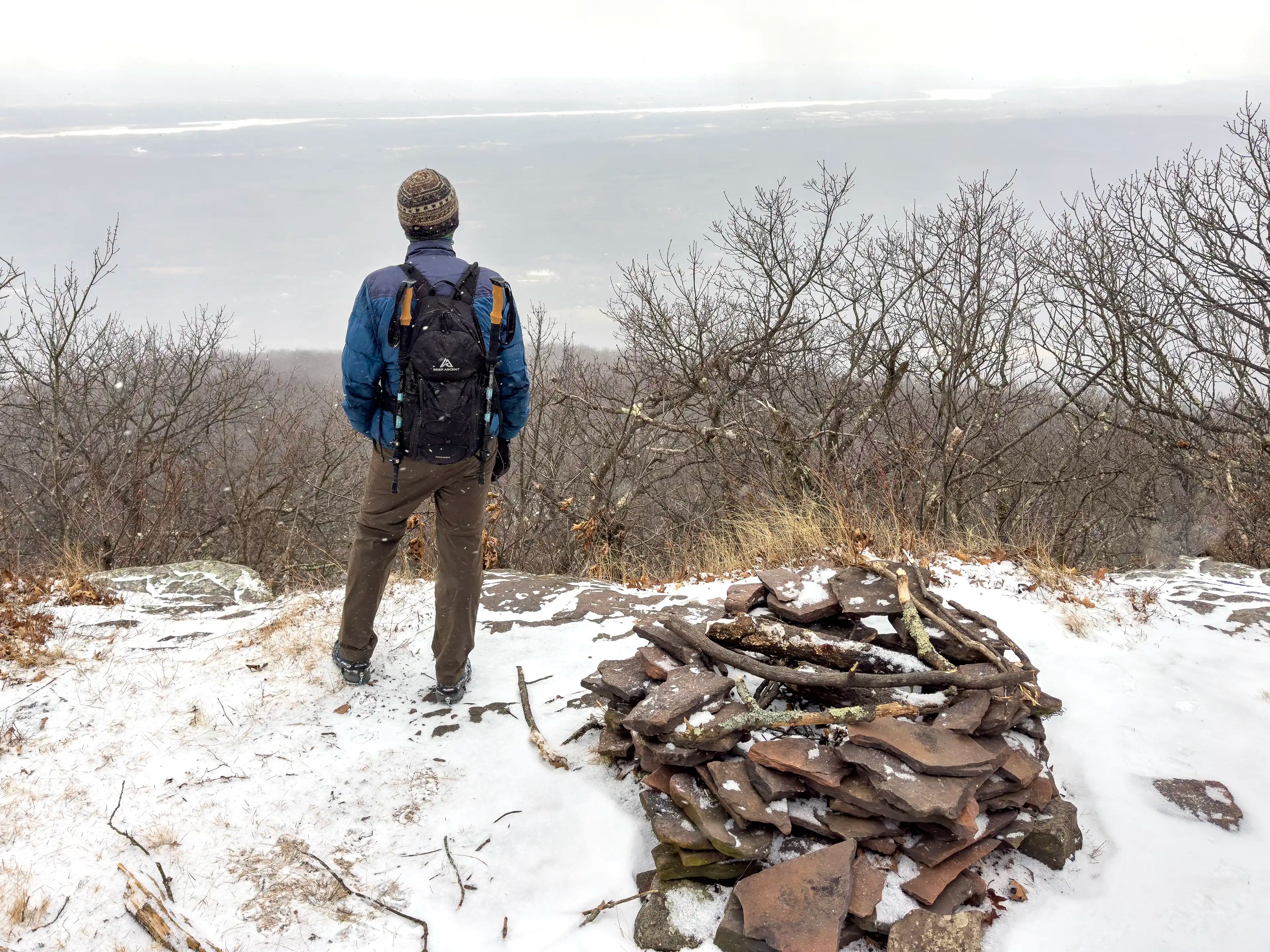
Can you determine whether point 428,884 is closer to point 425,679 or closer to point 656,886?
point 656,886

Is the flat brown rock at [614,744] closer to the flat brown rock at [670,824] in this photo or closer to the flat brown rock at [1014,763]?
the flat brown rock at [670,824]

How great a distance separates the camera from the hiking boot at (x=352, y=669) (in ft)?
11.6

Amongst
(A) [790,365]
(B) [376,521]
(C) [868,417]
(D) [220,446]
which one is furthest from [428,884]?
(D) [220,446]

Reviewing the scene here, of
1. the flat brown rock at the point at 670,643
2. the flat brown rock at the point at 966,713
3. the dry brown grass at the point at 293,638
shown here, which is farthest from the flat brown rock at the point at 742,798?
the dry brown grass at the point at 293,638

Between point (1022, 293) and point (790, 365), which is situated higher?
point (1022, 293)

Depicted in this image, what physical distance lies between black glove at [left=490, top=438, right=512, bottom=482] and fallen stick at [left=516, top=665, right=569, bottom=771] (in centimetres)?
107

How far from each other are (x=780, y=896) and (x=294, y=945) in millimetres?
1536

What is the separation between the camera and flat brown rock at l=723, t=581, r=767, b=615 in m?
3.31

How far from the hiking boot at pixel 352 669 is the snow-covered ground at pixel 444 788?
5 centimetres


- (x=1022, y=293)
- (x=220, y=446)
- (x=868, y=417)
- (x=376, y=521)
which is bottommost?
(x=220, y=446)

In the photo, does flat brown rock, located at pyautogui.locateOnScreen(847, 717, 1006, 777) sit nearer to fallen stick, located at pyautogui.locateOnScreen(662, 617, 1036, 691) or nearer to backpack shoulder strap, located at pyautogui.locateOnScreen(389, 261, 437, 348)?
fallen stick, located at pyautogui.locateOnScreen(662, 617, 1036, 691)

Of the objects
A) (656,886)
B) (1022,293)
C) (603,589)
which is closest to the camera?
(656,886)

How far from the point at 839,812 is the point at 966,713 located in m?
0.63

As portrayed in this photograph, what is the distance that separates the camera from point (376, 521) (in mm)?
3240
